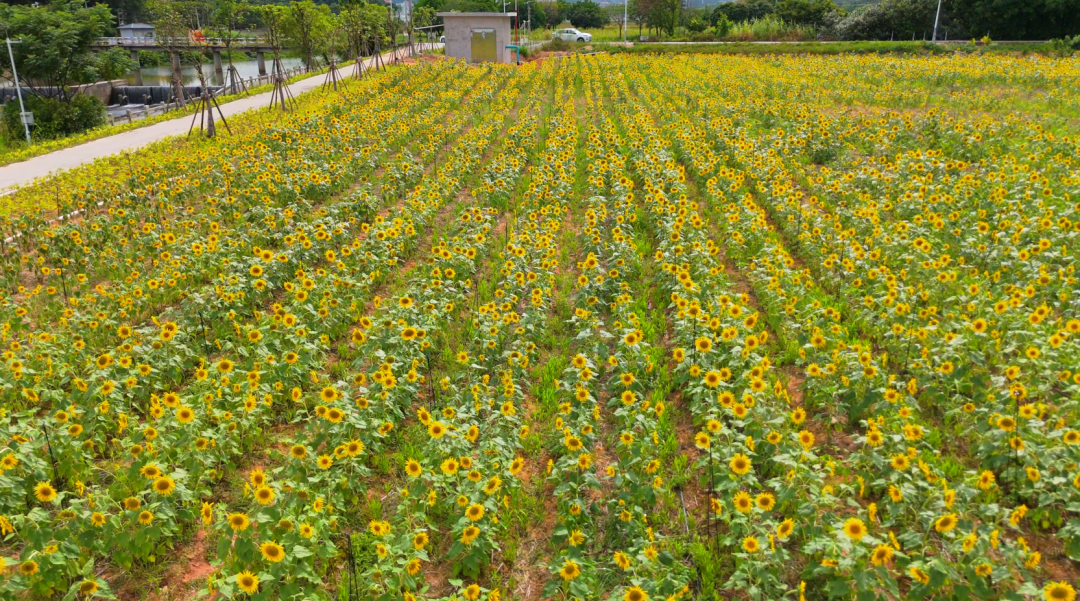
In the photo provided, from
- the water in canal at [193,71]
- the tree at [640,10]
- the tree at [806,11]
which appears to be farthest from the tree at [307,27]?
the tree at [806,11]

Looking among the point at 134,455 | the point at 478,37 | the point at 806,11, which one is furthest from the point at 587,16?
the point at 134,455

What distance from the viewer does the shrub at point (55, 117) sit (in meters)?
26.1

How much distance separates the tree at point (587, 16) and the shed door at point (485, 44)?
3490 cm

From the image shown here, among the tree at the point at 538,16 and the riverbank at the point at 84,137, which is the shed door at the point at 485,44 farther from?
the tree at the point at 538,16

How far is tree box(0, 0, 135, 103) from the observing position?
94.4 ft

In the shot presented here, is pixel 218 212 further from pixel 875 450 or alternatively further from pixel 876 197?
pixel 876 197

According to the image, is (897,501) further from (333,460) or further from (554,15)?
(554,15)

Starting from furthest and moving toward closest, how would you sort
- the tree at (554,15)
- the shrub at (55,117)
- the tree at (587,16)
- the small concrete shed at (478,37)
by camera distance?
the tree at (554,15), the tree at (587,16), the small concrete shed at (478,37), the shrub at (55,117)

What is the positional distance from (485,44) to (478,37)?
0.52m

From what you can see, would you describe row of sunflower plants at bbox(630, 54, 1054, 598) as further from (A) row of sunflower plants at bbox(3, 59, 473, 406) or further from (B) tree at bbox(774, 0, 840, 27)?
(B) tree at bbox(774, 0, 840, 27)

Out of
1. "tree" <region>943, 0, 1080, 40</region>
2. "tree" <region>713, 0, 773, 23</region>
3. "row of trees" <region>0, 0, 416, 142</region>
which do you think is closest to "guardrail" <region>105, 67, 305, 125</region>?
"row of trees" <region>0, 0, 416, 142</region>

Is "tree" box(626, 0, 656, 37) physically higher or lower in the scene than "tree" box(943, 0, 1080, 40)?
higher

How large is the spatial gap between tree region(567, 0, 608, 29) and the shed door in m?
34.9

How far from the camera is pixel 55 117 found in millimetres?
26750
